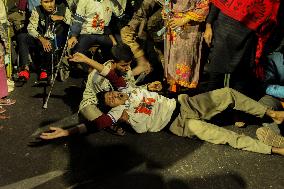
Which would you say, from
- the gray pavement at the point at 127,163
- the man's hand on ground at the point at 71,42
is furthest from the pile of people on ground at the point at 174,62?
the gray pavement at the point at 127,163

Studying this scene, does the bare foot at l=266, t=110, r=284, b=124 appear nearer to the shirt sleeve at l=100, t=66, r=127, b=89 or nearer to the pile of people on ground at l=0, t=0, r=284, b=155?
the pile of people on ground at l=0, t=0, r=284, b=155

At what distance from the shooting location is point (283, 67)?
5211mm

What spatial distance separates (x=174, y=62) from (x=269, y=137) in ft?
5.89

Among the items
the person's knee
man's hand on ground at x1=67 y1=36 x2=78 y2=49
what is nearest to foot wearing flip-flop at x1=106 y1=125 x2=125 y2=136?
man's hand on ground at x1=67 y1=36 x2=78 y2=49

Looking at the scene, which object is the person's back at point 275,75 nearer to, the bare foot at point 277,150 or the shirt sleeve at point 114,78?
the bare foot at point 277,150

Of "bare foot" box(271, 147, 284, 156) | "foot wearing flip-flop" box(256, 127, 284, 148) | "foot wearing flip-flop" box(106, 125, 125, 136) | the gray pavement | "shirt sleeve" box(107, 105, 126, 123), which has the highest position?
"shirt sleeve" box(107, 105, 126, 123)

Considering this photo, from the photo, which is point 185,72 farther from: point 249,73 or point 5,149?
point 5,149

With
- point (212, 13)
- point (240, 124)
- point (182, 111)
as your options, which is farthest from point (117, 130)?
point (212, 13)

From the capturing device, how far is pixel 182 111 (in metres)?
5.15

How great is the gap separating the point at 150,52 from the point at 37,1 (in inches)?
93.1

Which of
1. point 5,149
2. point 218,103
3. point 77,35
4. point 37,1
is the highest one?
point 37,1

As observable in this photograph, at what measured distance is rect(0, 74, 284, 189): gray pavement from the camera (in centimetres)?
443

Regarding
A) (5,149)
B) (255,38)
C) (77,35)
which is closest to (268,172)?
(255,38)

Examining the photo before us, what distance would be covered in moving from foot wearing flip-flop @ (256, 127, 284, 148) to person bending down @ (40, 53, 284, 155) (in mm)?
152
